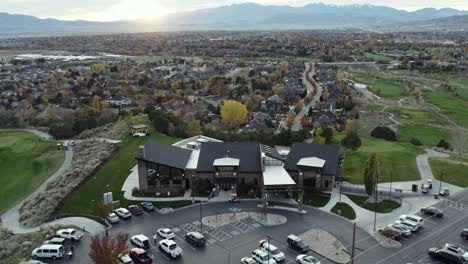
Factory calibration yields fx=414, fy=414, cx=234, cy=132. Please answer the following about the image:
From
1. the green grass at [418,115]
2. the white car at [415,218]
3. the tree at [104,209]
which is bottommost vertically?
the green grass at [418,115]

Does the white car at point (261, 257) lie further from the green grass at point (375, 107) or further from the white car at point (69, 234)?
the green grass at point (375, 107)

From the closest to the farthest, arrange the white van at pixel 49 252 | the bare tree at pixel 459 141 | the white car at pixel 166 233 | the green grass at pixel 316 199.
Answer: the white van at pixel 49 252, the white car at pixel 166 233, the green grass at pixel 316 199, the bare tree at pixel 459 141

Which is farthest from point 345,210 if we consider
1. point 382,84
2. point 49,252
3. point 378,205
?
point 382,84

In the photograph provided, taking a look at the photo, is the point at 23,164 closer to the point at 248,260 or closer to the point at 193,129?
the point at 193,129

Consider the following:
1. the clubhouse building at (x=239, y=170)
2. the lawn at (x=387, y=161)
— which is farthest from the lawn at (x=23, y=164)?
the lawn at (x=387, y=161)

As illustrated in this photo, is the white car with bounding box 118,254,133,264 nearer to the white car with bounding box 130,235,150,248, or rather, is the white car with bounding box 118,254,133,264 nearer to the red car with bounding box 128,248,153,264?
the red car with bounding box 128,248,153,264

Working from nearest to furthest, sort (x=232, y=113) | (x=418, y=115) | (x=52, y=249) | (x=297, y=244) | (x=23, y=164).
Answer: (x=52, y=249)
(x=297, y=244)
(x=23, y=164)
(x=232, y=113)
(x=418, y=115)

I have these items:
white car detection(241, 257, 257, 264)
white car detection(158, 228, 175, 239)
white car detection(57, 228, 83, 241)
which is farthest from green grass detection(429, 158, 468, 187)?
white car detection(57, 228, 83, 241)
